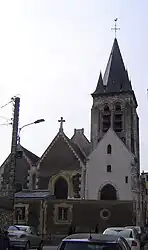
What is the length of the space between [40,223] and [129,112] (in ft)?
60.3

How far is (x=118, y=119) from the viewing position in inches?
2009

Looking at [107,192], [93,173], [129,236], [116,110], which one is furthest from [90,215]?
[129,236]

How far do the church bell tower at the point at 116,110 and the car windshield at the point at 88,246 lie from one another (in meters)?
40.2

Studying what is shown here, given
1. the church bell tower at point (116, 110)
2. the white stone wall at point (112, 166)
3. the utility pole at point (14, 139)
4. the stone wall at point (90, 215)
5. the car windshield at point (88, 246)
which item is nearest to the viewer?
the car windshield at point (88, 246)

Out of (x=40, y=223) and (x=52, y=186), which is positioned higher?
(x=52, y=186)

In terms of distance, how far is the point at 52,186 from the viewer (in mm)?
46500

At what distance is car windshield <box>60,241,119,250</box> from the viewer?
7774mm

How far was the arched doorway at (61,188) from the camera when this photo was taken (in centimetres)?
4619

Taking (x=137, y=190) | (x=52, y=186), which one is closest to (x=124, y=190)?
(x=137, y=190)

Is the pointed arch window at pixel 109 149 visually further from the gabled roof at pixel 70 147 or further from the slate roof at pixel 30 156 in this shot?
the slate roof at pixel 30 156

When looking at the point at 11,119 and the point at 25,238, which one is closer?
the point at 25,238

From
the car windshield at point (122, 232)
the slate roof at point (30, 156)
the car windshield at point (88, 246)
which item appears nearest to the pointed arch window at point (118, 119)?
the slate roof at point (30, 156)

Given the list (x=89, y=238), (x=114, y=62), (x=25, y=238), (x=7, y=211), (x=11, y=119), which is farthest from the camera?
(x=114, y=62)

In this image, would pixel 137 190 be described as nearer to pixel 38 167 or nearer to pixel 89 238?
pixel 38 167
